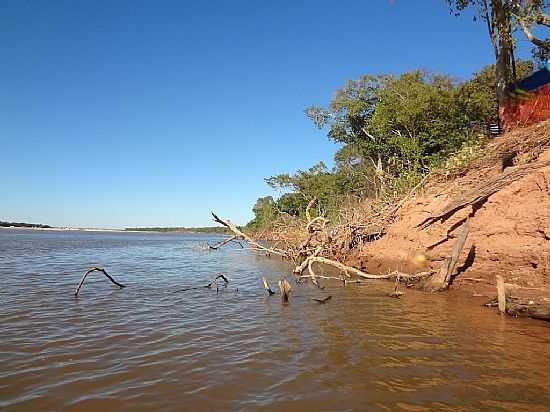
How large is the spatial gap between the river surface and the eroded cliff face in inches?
61.8

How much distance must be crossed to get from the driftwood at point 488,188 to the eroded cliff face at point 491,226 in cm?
14

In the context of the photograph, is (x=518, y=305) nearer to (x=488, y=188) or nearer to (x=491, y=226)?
(x=491, y=226)

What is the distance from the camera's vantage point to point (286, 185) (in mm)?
50094

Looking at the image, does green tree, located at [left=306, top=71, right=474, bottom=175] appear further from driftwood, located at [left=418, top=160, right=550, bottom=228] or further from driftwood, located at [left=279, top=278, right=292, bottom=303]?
driftwood, located at [left=279, top=278, right=292, bottom=303]

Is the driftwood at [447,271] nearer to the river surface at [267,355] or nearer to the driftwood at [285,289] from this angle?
the river surface at [267,355]

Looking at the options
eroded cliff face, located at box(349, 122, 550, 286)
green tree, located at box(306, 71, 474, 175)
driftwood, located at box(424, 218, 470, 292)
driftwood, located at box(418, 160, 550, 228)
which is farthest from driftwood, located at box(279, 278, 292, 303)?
green tree, located at box(306, 71, 474, 175)

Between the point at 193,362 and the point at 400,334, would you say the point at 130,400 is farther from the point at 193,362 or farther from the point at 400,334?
the point at 400,334

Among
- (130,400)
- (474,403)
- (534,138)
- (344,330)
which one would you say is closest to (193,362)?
(130,400)

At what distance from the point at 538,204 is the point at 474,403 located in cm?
736

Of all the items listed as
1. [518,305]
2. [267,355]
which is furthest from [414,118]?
[267,355]

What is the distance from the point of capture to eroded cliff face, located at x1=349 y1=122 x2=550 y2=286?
9.70m

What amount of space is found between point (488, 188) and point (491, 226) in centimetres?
113

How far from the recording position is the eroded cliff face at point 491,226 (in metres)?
9.70

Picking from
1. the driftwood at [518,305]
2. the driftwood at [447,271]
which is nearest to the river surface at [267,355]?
the driftwood at [518,305]
